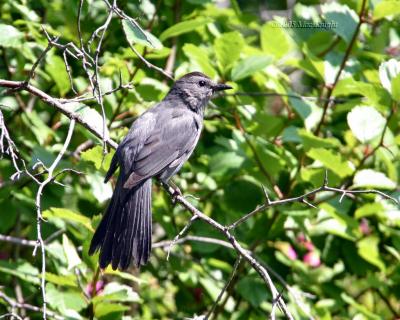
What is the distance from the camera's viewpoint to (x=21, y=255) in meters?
5.02

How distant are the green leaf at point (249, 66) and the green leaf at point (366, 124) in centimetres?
57

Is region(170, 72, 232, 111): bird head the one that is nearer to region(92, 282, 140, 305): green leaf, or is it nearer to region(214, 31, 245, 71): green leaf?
region(214, 31, 245, 71): green leaf

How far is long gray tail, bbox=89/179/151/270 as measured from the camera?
377 cm

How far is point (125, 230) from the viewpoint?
13.4 feet

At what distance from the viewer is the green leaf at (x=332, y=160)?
4.11 metres

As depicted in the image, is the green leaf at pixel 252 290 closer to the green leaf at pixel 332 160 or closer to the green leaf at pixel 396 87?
the green leaf at pixel 332 160

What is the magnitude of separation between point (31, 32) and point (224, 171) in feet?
4.49

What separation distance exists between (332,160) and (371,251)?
2.58 feet

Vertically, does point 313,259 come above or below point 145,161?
below

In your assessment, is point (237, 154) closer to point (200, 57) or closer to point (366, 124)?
point (200, 57)

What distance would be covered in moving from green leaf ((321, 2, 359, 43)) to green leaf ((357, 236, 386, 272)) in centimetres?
125

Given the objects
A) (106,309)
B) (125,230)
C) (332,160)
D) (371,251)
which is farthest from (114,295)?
(371,251)

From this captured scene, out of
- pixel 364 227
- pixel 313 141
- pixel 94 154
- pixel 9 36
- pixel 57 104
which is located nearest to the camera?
pixel 57 104

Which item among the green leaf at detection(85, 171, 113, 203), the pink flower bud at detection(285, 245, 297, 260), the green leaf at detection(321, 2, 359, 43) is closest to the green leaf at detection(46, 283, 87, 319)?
the green leaf at detection(85, 171, 113, 203)
